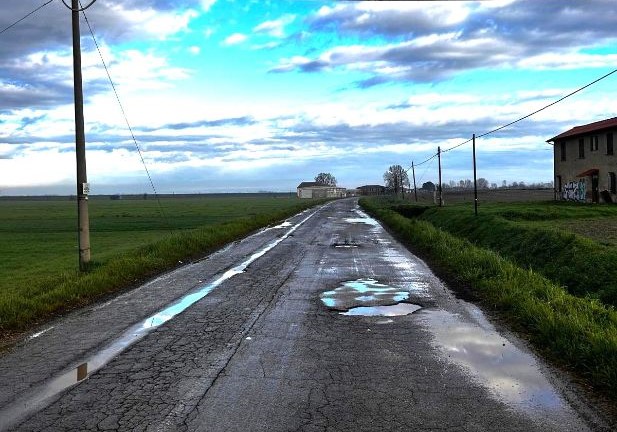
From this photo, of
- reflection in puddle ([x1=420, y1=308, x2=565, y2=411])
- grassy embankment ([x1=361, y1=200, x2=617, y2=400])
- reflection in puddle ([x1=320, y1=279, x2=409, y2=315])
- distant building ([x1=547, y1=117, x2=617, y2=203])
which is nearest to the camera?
reflection in puddle ([x1=420, y1=308, x2=565, y2=411])

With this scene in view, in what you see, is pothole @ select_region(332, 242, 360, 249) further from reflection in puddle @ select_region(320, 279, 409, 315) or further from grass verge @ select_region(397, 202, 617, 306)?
reflection in puddle @ select_region(320, 279, 409, 315)

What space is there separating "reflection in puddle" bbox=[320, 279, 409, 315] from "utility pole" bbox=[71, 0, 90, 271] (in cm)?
642

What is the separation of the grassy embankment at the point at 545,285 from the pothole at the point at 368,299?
1.50 metres

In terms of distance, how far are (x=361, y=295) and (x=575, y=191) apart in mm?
38330

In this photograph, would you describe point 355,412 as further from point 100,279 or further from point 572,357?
point 100,279

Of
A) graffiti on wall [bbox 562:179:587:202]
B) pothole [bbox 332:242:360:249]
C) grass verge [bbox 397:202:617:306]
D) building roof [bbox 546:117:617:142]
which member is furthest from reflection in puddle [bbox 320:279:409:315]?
graffiti on wall [bbox 562:179:587:202]

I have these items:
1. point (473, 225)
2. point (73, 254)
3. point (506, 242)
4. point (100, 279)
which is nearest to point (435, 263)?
point (506, 242)

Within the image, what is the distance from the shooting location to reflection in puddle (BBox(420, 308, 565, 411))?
486 centimetres

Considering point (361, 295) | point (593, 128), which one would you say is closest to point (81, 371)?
point (361, 295)

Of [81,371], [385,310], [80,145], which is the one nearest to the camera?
[81,371]

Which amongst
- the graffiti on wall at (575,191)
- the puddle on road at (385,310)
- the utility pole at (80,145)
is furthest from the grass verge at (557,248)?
the graffiti on wall at (575,191)

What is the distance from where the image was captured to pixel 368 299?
975cm

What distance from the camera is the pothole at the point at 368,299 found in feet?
28.7

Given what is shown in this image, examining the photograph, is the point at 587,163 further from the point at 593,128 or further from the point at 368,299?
the point at 368,299
